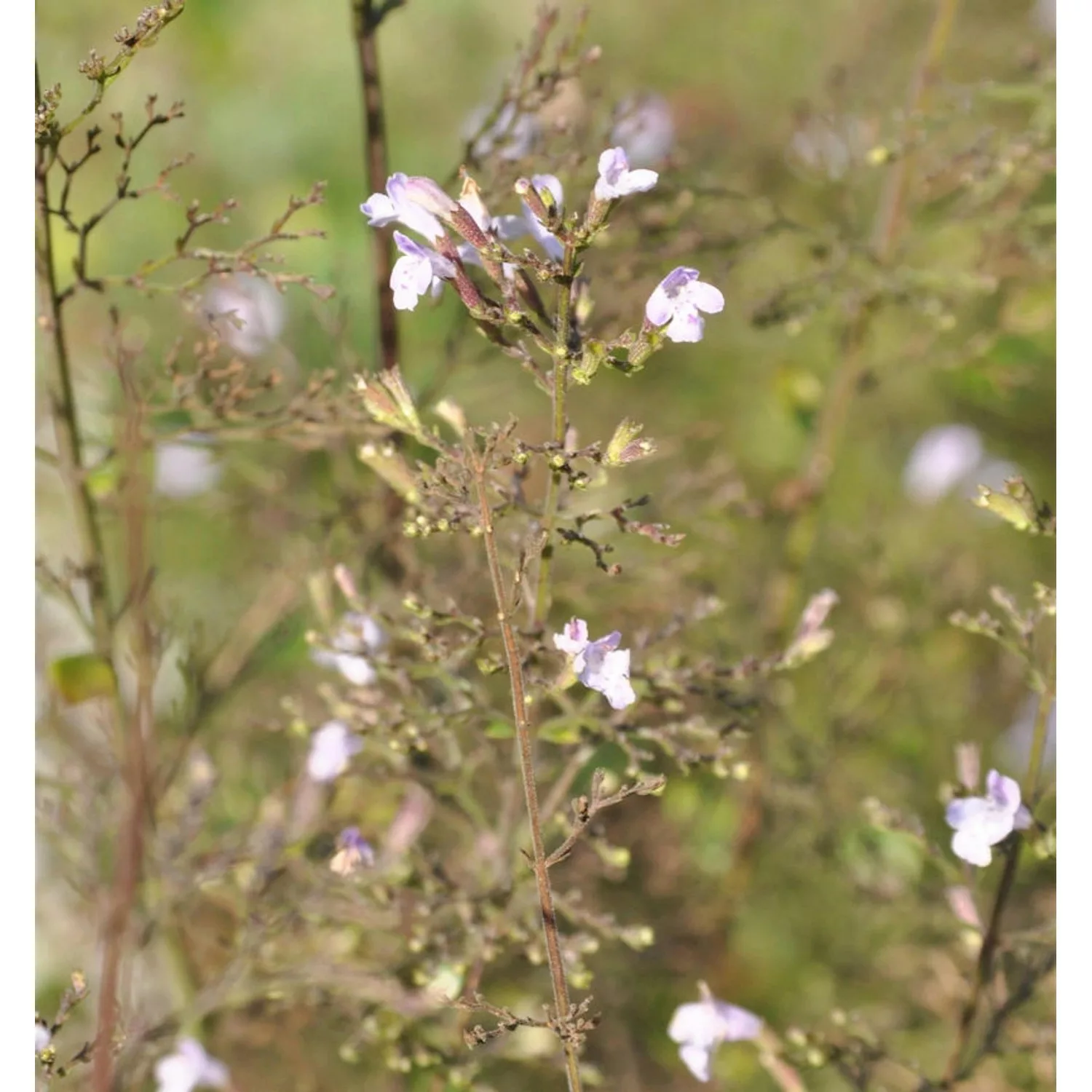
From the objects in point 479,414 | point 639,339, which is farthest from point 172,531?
point 639,339

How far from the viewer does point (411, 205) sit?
0.97m

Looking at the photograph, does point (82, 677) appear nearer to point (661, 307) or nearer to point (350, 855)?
point (350, 855)

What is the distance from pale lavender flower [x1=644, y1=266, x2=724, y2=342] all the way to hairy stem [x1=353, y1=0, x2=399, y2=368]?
0.40 meters

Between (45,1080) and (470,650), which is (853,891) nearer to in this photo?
(470,650)

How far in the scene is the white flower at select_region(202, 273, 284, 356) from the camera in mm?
1675

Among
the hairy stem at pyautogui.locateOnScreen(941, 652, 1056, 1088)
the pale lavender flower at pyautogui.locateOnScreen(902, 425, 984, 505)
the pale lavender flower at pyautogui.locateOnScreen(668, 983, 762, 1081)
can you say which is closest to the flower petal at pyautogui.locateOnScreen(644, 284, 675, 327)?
the hairy stem at pyautogui.locateOnScreen(941, 652, 1056, 1088)

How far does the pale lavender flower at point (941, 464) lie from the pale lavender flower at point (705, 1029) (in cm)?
129

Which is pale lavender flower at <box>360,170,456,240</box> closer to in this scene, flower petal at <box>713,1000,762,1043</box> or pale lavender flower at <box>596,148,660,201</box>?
pale lavender flower at <box>596,148,660,201</box>

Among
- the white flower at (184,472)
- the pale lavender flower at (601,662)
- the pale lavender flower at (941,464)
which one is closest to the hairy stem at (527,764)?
the pale lavender flower at (601,662)

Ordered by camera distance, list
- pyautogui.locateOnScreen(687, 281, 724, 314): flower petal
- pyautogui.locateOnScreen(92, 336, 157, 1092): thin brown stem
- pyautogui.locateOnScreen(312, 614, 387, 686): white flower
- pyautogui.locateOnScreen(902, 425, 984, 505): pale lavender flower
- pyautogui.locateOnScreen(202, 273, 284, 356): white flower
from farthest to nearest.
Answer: pyautogui.locateOnScreen(902, 425, 984, 505): pale lavender flower < pyautogui.locateOnScreen(202, 273, 284, 356): white flower < pyautogui.locateOnScreen(312, 614, 387, 686): white flower < pyautogui.locateOnScreen(687, 281, 724, 314): flower petal < pyautogui.locateOnScreen(92, 336, 157, 1092): thin brown stem

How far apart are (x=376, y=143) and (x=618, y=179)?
0.54 m

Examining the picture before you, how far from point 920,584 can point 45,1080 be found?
1.52 m

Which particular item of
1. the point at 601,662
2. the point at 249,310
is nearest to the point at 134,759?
the point at 601,662

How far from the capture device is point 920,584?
2023 millimetres
